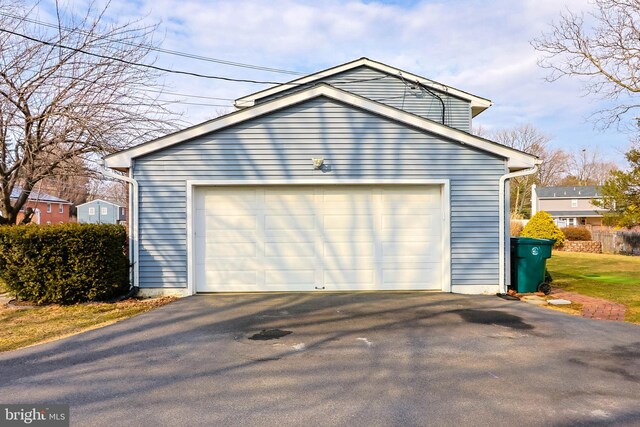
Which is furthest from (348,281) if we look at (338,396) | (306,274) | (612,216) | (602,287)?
(612,216)

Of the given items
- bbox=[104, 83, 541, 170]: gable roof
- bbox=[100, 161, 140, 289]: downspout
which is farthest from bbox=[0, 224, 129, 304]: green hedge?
bbox=[104, 83, 541, 170]: gable roof

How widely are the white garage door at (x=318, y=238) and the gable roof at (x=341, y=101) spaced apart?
1076mm

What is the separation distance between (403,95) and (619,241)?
20.0 m

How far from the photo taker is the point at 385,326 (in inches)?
240

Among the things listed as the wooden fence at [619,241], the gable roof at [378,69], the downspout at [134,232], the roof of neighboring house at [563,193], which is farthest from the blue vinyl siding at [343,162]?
the roof of neighboring house at [563,193]

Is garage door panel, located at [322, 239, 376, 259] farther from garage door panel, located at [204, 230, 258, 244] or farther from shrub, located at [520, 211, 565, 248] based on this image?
shrub, located at [520, 211, 565, 248]

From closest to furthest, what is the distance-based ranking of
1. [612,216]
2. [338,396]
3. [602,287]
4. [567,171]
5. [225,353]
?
[338,396] → [225,353] → [602,287] → [612,216] → [567,171]

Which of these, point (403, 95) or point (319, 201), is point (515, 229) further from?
point (319, 201)

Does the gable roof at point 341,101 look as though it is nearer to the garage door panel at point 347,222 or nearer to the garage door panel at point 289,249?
the garage door panel at point 347,222

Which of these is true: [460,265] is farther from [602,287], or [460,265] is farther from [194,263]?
[194,263]

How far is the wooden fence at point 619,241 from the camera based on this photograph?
24833mm

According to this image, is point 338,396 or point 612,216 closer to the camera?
point 338,396

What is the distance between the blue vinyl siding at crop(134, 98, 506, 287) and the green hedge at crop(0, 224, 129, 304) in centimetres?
108

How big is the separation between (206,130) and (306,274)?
3.32 meters
